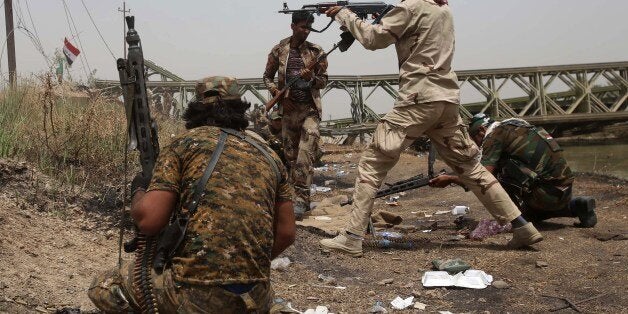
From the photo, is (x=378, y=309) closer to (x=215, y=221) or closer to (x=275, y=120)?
(x=215, y=221)

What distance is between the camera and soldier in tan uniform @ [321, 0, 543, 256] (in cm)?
452

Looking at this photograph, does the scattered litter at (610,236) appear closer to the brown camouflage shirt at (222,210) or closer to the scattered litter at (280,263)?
the scattered litter at (280,263)

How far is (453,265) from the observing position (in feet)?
14.0

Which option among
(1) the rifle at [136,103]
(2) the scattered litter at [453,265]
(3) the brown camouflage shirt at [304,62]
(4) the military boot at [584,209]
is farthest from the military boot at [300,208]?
(1) the rifle at [136,103]

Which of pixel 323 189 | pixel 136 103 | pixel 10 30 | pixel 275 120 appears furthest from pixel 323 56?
pixel 10 30

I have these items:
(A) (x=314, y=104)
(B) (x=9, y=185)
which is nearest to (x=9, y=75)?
(B) (x=9, y=185)

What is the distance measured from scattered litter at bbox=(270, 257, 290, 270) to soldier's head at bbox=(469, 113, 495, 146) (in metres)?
1.87

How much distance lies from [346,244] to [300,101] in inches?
80.7

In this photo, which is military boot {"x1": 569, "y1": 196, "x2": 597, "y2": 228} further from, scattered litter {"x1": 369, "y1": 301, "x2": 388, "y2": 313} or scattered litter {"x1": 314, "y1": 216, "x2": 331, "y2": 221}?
scattered litter {"x1": 369, "y1": 301, "x2": 388, "y2": 313}

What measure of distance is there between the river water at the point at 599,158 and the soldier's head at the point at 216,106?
9.15 meters

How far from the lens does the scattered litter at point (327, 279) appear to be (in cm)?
411

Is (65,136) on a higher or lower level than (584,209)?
higher

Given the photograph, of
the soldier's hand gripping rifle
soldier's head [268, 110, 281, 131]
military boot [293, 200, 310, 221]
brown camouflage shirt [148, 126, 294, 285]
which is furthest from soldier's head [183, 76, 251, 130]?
soldier's head [268, 110, 281, 131]

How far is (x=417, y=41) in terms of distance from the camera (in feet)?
15.0
